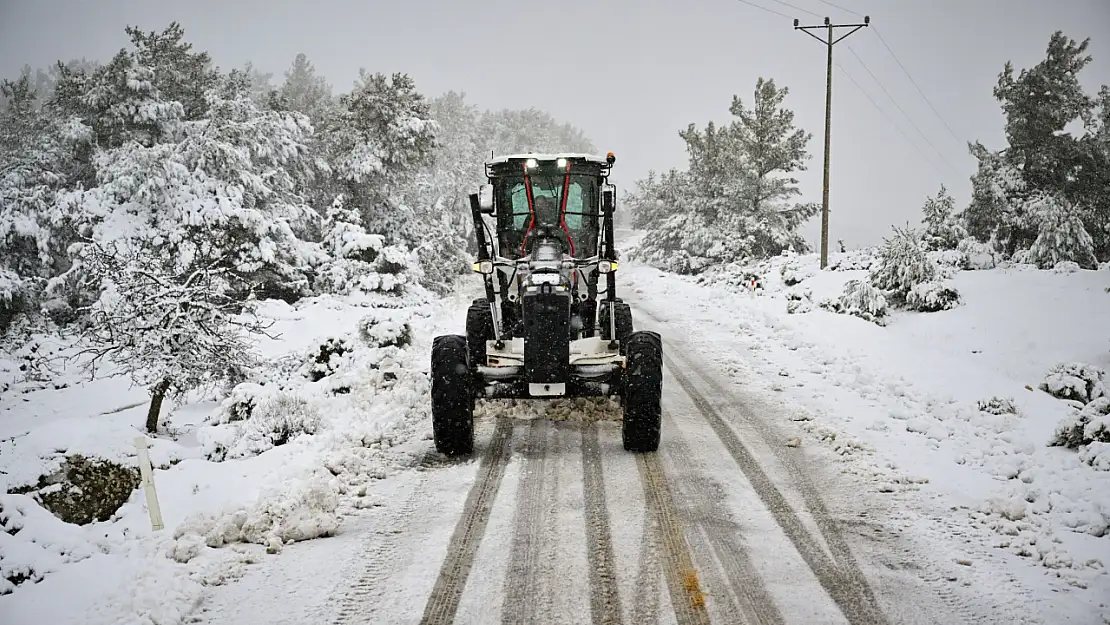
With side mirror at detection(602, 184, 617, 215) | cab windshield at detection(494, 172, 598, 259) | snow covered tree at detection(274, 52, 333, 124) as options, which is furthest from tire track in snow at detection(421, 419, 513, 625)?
snow covered tree at detection(274, 52, 333, 124)

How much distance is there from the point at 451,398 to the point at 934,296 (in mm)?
10980

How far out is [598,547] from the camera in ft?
14.3

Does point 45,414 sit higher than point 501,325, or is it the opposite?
point 501,325

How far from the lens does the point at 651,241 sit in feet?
116

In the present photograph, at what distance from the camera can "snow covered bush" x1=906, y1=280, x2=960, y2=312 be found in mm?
12539

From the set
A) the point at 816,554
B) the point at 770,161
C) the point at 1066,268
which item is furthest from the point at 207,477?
the point at 770,161

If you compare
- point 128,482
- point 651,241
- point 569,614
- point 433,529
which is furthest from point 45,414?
point 651,241

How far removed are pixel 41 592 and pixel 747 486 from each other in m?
5.06

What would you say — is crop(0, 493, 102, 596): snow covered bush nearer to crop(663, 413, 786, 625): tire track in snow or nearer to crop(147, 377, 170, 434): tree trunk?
crop(147, 377, 170, 434): tree trunk

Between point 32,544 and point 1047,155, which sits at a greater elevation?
point 1047,155

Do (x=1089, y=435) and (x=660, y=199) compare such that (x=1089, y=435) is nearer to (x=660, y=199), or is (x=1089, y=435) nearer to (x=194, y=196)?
(x=194, y=196)

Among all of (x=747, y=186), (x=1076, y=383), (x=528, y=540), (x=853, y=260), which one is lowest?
(x=528, y=540)

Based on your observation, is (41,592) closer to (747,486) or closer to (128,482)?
(128,482)

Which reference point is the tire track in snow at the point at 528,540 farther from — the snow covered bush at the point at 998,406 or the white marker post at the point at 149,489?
the snow covered bush at the point at 998,406
